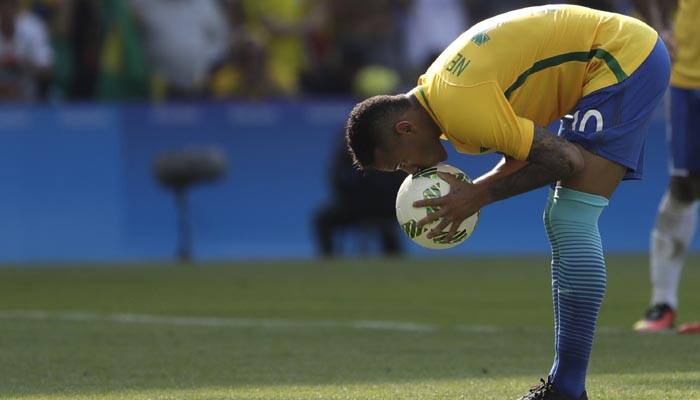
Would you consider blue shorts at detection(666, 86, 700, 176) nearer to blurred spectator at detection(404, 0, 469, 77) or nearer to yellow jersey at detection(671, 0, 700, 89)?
yellow jersey at detection(671, 0, 700, 89)

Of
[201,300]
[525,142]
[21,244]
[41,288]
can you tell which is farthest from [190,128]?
[525,142]

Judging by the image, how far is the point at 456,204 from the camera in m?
6.35

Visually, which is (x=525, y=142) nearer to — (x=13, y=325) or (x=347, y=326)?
(x=347, y=326)

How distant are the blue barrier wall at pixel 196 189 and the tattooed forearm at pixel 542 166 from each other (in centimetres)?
1176

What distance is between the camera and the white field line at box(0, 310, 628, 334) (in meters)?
9.92

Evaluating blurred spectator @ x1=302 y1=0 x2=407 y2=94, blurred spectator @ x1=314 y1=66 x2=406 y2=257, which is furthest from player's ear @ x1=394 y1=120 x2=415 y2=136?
blurred spectator @ x1=302 y1=0 x2=407 y2=94

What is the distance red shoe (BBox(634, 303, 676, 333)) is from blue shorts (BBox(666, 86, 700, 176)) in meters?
0.80

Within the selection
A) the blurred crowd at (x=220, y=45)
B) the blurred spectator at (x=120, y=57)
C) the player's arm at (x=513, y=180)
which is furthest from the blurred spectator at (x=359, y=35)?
the player's arm at (x=513, y=180)

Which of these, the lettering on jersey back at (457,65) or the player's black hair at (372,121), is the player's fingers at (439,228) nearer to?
the player's black hair at (372,121)

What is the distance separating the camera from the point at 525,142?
6160 mm

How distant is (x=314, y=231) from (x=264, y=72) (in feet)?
6.64

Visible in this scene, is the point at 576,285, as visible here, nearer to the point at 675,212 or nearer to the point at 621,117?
the point at 621,117

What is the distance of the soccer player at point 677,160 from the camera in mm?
9742

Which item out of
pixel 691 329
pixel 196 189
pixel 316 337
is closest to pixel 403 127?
pixel 316 337
